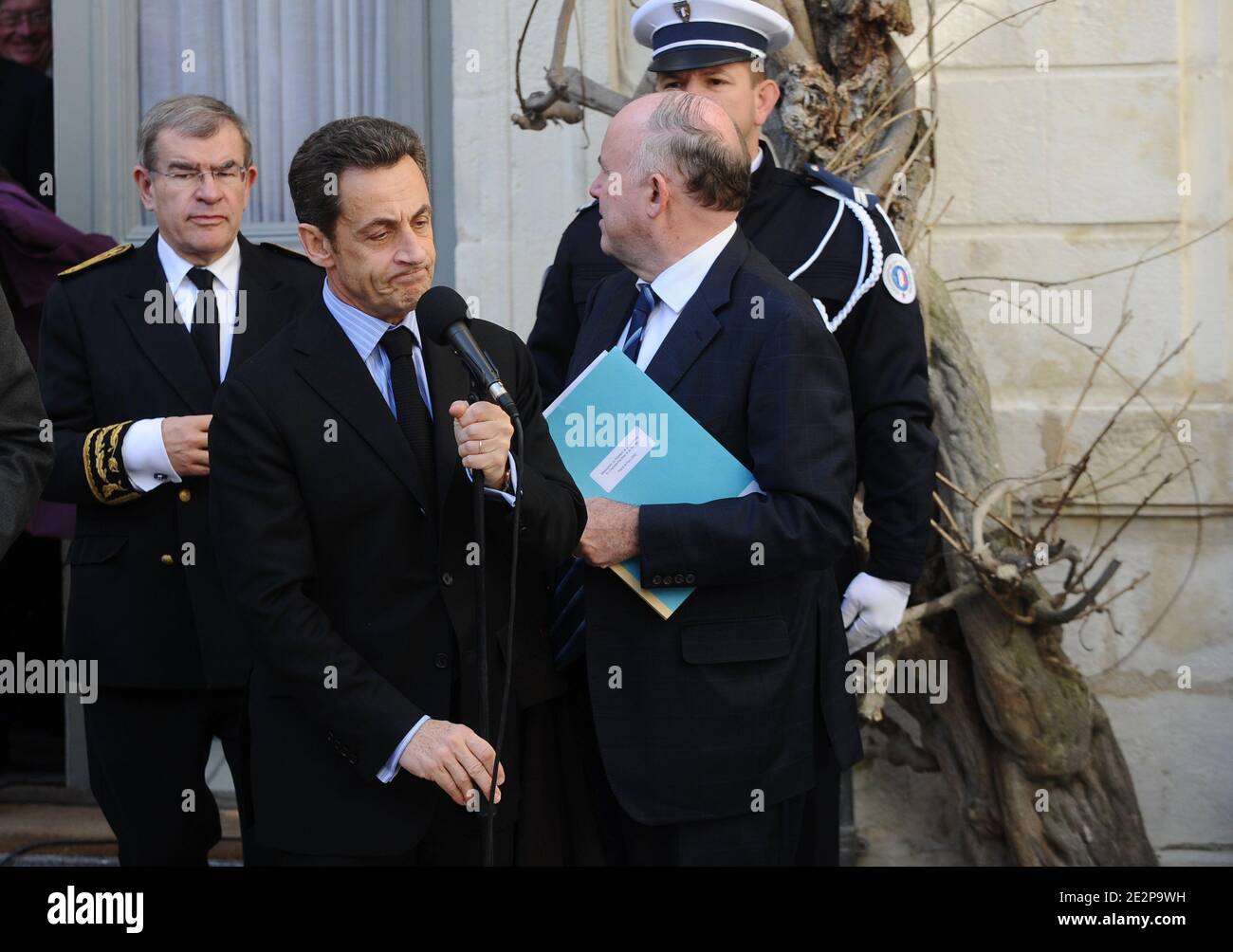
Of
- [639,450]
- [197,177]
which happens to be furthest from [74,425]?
[639,450]

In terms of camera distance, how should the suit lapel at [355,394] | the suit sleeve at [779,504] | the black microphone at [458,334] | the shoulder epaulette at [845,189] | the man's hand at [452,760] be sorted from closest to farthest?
1. the black microphone at [458,334]
2. the man's hand at [452,760]
3. the suit lapel at [355,394]
4. the suit sleeve at [779,504]
5. the shoulder epaulette at [845,189]

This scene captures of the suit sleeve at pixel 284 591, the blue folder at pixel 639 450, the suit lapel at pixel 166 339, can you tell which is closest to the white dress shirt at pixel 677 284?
the blue folder at pixel 639 450

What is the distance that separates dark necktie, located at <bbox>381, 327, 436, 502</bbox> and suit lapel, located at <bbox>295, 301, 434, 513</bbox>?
0.02 metres

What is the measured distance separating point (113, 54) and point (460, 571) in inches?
129

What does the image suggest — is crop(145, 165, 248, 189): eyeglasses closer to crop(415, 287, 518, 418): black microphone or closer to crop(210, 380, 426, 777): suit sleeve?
crop(210, 380, 426, 777): suit sleeve

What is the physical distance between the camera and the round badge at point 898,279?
11.3 feet

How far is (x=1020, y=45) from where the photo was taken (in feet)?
15.6

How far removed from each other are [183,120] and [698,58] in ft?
3.71

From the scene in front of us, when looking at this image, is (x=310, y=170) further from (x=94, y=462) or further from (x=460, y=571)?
(x=94, y=462)

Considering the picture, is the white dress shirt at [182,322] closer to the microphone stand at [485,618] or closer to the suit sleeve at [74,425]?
the suit sleeve at [74,425]

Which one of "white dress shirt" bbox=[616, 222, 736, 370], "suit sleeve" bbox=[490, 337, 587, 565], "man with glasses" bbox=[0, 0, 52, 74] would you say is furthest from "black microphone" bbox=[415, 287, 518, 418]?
"man with glasses" bbox=[0, 0, 52, 74]

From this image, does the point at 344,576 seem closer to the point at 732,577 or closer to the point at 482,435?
the point at 482,435

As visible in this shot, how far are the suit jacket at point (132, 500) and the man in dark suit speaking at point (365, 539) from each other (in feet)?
2.24

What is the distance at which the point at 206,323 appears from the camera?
3430 millimetres
